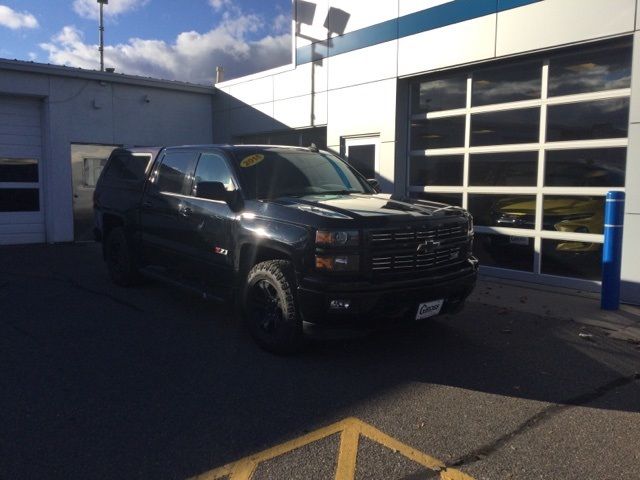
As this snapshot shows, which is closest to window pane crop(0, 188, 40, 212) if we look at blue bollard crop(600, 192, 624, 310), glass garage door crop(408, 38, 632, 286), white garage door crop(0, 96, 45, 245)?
white garage door crop(0, 96, 45, 245)

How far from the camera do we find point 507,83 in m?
8.62

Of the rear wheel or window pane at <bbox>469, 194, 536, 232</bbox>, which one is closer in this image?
the rear wheel

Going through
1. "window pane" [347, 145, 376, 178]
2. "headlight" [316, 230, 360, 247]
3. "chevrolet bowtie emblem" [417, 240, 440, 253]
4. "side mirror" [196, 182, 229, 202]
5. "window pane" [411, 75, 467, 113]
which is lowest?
"chevrolet bowtie emblem" [417, 240, 440, 253]

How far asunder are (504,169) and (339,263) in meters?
5.07

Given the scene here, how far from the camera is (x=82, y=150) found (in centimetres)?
1312

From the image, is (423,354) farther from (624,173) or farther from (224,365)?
(624,173)

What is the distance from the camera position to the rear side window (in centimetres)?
744

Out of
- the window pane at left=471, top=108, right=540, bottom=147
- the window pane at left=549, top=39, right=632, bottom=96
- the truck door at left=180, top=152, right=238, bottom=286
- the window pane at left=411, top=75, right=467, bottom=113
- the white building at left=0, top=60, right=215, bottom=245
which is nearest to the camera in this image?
the truck door at left=180, top=152, right=238, bottom=286

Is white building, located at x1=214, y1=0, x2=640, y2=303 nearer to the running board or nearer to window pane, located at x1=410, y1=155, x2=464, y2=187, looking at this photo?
window pane, located at x1=410, y1=155, x2=464, y2=187

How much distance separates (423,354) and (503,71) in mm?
5352

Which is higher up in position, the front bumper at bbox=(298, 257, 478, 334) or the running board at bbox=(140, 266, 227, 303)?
the front bumper at bbox=(298, 257, 478, 334)

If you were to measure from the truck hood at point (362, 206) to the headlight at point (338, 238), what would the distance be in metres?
0.20

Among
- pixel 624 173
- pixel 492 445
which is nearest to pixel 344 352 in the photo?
pixel 492 445

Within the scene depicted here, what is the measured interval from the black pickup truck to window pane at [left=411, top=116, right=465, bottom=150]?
340cm
